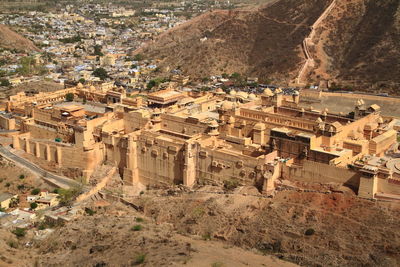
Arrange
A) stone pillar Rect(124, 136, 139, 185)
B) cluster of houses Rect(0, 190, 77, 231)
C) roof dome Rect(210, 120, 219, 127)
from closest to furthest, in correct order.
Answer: cluster of houses Rect(0, 190, 77, 231)
roof dome Rect(210, 120, 219, 127)
stone pillar Rect(124, 136, 139, 185)

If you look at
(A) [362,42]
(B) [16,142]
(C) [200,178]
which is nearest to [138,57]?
(A) [362,42]

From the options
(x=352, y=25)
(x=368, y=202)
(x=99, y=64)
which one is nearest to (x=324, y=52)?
(x=352, y=25)

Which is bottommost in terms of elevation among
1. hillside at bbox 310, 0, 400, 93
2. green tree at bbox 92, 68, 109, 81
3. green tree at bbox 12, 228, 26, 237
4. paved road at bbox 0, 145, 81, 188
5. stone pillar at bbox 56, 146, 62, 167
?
green tree at bbox 12, 228, 26, 237

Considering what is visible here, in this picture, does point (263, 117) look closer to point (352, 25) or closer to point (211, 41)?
point (352, 25)

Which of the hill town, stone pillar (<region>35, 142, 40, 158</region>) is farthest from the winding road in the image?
stone pillar (<region>35, 142, 40, 158</region>)

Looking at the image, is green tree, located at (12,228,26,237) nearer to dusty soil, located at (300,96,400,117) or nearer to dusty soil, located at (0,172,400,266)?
dusty soil, located at (0,172,400,266)

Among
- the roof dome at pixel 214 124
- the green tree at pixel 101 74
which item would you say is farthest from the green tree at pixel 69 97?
the green tree at pixel 101 74

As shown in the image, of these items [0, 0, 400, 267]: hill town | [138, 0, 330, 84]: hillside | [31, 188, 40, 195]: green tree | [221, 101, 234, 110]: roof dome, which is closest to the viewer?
[0, 0, 400, 267]: hill town
